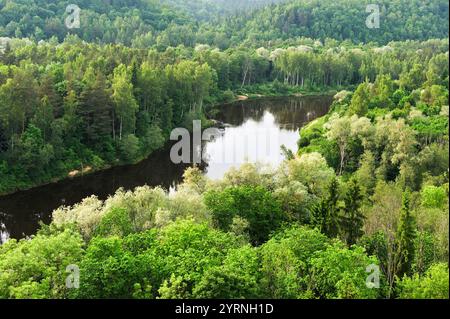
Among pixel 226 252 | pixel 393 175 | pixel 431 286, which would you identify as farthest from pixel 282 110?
pixel 431 286

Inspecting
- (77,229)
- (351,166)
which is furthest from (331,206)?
(351,166)

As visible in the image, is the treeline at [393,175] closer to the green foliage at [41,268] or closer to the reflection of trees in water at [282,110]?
the reflection of trees in water at [282,110]

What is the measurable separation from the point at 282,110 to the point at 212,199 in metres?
78.7

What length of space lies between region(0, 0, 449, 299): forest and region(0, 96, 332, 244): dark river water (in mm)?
2670

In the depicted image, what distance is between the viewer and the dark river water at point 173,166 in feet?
180

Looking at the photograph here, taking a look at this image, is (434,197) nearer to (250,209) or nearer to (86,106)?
(250,209)

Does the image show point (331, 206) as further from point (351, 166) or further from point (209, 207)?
point (351, 166)

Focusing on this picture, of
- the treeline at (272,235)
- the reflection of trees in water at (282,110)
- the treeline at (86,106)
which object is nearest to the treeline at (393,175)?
the treeline at (272,235)

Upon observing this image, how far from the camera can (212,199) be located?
4047 cm

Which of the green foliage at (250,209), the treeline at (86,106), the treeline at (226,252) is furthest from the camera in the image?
the treeline at (86,106)

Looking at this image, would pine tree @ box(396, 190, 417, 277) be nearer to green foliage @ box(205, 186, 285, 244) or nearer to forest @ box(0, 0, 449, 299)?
forest @ box(0, 0, 449, 299)

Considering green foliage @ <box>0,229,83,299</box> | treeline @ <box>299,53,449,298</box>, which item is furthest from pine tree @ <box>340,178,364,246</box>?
green foliage @ <box>0,229,83,299</box>

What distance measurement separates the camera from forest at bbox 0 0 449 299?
26703mm

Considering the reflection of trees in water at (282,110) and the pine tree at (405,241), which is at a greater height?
the pine tree at (405,241)
